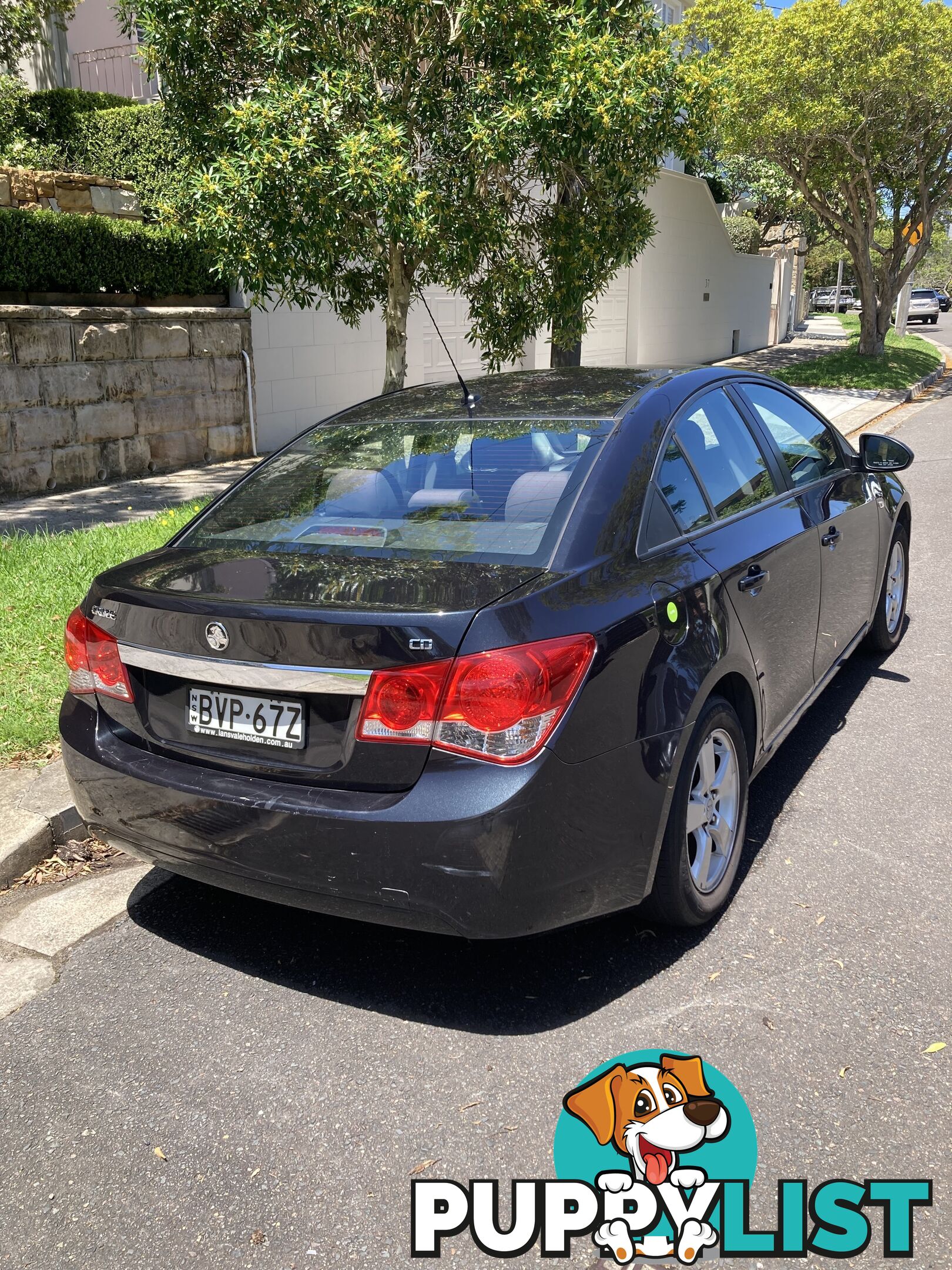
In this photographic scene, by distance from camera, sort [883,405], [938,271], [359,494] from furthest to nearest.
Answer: [938,271]
[883,405]
[359,494]

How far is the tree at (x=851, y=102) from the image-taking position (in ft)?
62.0

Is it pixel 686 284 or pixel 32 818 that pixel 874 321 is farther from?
pixel 32 818

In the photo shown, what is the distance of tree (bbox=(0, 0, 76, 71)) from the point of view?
40.3ft

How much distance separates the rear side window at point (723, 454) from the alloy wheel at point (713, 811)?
2.62 ft

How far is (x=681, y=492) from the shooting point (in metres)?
3.43

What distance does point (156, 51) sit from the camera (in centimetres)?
769

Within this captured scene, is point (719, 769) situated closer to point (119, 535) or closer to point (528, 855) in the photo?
point (528, 855)

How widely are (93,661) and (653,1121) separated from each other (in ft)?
6.34

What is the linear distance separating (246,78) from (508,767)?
7.17m

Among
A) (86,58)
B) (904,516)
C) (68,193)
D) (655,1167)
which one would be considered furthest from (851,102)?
(655,1167)

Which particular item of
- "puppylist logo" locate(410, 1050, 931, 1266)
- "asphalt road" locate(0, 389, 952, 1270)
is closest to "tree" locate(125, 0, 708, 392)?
"asphalt road" locate(0, 389, 952, 1270)

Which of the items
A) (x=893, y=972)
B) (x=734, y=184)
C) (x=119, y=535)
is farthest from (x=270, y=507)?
(x=734, y=184)

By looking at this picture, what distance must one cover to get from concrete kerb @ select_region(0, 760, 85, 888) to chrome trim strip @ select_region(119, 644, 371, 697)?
3.66 ft

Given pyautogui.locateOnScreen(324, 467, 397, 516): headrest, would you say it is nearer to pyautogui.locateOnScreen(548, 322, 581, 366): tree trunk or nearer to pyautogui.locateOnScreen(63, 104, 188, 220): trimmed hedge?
pyautogui.locateOnScreen(548, 322, 581, 366): tree trunk
